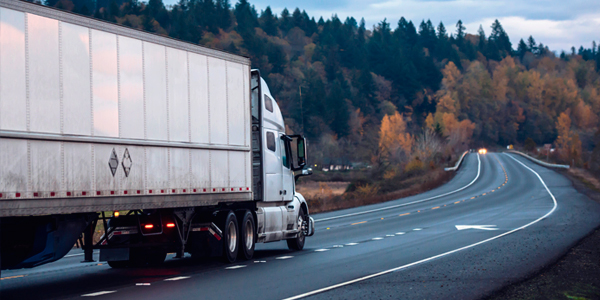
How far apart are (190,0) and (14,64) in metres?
154

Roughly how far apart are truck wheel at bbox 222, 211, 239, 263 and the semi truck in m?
0.03

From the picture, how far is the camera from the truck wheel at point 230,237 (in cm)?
1266

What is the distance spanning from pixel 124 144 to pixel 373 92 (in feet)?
439

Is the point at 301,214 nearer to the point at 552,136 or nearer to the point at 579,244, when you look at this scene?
the point at 579,244

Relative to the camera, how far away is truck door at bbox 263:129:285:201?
14.5 m

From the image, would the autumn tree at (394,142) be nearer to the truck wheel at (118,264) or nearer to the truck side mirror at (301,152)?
the truck side mirror at (301,152)

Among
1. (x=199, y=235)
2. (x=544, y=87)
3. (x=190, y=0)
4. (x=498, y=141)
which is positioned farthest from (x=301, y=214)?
(x=544, y=87)

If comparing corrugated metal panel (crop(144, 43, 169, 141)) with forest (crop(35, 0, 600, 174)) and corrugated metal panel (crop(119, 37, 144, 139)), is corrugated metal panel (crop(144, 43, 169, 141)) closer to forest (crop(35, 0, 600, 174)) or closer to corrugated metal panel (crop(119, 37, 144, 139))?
corrugated metal panel (crop(119, 37, 144, 139))

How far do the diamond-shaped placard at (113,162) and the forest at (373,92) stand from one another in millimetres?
66099

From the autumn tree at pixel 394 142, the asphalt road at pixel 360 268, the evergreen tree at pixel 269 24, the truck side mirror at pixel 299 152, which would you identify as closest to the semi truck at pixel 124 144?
the asphalt road at pixel 360 268

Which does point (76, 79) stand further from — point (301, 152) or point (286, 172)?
point (301, 152)

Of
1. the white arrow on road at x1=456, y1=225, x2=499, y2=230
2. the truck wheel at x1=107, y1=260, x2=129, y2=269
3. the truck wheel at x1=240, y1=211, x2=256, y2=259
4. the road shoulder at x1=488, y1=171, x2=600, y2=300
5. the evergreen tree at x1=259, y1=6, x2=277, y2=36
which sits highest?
the evergreen tree at x1=259, y1=6, x2=277, y2=36

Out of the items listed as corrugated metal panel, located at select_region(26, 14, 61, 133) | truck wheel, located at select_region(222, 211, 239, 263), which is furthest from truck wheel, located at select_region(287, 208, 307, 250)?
corrugated metal panel, located at select_region(26, 14, 61, 133)

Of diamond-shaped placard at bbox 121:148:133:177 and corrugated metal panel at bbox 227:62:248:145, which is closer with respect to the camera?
diamond-shaped placard at bbox 121:148:133:177
